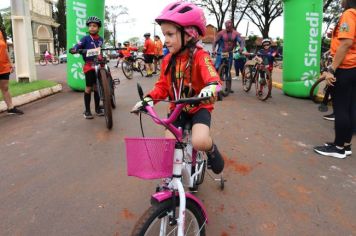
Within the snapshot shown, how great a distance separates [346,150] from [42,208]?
12.9 ft

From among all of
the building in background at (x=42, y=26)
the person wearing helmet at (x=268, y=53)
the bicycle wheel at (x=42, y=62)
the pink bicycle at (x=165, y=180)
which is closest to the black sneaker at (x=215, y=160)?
the pink bicycle at (x=165, y=180)

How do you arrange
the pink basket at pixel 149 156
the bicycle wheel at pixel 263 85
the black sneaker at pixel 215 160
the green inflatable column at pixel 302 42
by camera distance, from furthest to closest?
the bicycle wheel at pixel 263 85 → the green inflatable column at pixel 302 42 → the black sneaker at pixel 215 160 → the pink basket at pixel 149 156

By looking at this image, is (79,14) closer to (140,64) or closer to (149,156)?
(140,64)

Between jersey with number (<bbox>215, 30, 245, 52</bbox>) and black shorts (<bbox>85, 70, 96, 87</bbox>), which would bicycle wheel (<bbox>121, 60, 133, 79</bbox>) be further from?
black shorts (<bbox>85, 70, 96, 87</bbox>)

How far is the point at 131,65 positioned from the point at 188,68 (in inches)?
521

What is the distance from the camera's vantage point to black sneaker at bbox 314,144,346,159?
4934mm

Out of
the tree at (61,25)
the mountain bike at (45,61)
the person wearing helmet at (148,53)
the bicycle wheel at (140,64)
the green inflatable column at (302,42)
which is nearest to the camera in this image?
the green inflatable column at (302,42)

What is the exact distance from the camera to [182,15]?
2672 mm

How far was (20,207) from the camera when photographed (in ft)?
11.6

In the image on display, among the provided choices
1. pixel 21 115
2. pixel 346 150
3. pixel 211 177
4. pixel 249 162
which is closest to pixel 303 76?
pixel 346 150

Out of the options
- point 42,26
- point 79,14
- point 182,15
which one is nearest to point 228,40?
point 79,14

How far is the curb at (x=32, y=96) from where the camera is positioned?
8.32 meters

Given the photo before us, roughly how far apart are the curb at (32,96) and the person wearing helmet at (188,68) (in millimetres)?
6056

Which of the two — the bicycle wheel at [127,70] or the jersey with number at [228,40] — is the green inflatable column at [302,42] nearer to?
the jersey with number at [228,40]
